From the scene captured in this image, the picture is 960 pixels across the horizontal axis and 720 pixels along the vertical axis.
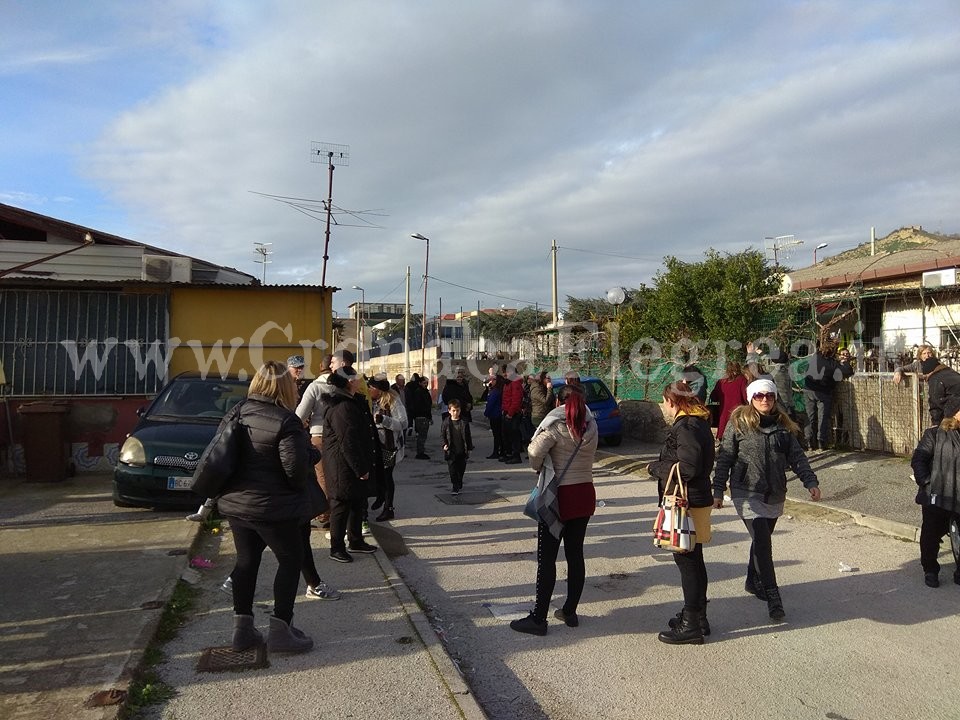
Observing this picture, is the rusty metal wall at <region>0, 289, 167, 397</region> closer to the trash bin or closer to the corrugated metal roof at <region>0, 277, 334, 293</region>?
the corrugated metal roof at <region>0, 277, 334, 293</region>

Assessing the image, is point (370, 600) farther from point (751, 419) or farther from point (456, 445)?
point (456, 445)

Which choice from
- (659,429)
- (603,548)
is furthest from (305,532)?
(659,429)

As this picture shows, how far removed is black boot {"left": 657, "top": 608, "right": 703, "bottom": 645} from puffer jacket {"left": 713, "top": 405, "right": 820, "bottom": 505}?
82cm

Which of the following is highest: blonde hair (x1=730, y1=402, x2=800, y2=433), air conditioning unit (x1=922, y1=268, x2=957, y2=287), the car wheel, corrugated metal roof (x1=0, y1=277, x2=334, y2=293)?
air conditioning unit (x1=922, y1=268, x2=957, y2=287)

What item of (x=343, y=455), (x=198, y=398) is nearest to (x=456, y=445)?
(x=198, y=398)

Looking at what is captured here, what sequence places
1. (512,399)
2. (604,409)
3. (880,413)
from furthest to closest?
(604,409), (512,399), (880,413)

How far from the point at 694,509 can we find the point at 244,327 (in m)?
9.35

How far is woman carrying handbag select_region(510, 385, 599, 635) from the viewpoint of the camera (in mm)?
5129

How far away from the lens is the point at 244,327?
12.7 metres

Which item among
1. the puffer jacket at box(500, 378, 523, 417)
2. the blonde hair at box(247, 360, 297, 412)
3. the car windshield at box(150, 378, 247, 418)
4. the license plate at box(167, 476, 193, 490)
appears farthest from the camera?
the puffer jacket at box(500, 378, 523, 417)

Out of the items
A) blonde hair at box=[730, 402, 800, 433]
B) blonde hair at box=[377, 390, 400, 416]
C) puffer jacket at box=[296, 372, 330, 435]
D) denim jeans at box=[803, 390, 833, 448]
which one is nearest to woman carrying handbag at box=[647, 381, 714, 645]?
blonde hair at box=[730, 402, 800, 433]

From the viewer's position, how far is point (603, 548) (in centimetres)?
761

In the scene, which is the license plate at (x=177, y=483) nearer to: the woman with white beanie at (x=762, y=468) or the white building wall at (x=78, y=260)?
the woman with white beanie at (x=762, y=468)

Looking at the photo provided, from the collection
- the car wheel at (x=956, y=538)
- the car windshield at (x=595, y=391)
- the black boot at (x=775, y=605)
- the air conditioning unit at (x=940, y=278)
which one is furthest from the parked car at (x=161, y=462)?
the air conditioning unit at (x=940, y=278)
